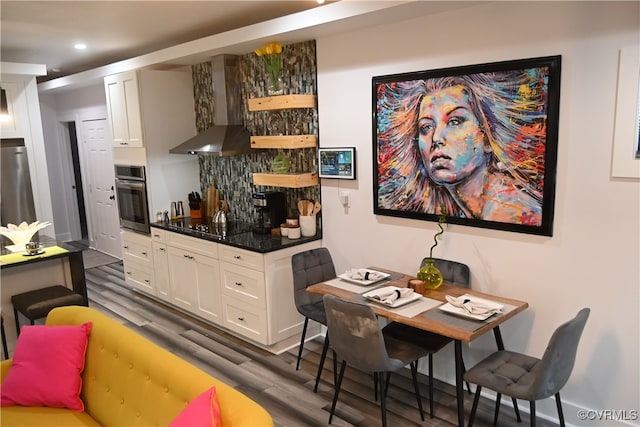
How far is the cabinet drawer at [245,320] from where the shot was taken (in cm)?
378

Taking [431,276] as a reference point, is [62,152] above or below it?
above

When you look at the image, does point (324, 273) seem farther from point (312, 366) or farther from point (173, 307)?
point (173, 307)

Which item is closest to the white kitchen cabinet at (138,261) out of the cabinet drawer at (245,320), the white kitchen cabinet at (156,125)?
the white kitchen cabinet at (156,125)

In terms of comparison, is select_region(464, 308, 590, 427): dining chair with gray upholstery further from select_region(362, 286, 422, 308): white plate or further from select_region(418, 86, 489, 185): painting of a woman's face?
select_region(418, 86, 489, 185): painting of a woman's face

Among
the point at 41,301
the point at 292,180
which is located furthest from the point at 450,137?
the point at 41,301


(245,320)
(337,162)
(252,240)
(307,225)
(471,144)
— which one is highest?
(471,144)

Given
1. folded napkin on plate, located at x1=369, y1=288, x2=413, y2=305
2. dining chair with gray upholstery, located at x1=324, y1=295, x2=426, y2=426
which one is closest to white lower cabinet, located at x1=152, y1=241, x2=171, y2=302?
dining chair with gray upholstery, located at x1=324, y1=295, x2=426, y2=426

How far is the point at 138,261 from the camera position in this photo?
16.9ft

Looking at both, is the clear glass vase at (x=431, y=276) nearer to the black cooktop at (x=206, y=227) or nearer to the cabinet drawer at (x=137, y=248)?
the black cooktop at (x=206, y=227)

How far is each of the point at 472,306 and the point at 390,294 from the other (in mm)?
469

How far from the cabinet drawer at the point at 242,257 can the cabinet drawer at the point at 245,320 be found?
345 mm

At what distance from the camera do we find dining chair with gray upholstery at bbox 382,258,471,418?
285 centimetres

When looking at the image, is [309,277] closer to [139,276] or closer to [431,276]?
[431,276]

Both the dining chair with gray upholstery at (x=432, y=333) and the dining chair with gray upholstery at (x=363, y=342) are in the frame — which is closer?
the dining chair with gray upholstery at (x=363, y=342)
